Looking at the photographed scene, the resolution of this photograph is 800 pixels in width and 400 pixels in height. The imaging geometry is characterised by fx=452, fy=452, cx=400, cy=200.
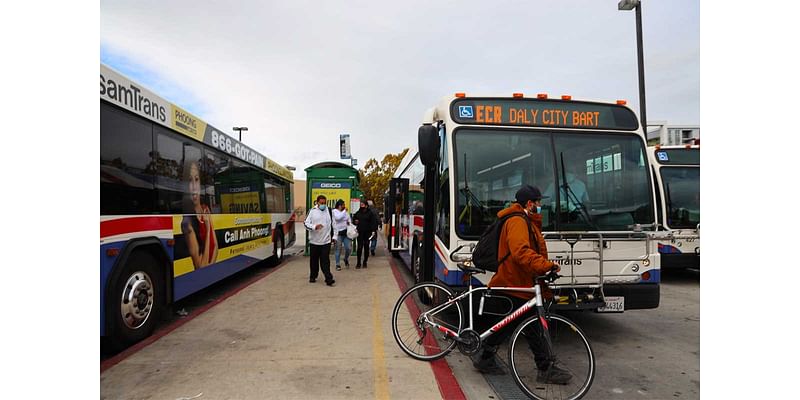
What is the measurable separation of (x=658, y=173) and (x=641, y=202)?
17.2ft

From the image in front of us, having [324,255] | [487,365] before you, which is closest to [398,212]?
[324,255]

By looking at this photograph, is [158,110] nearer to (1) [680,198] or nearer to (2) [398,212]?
(2) [398,212]

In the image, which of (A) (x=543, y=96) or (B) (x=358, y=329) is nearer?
(A) (x=543, y=96)

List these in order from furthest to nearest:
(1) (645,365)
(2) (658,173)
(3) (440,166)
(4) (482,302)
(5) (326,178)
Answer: (5) (326,178) < (2) (658,173) < (3) (440,166) < (1) (645,365) < (4) (482,302)

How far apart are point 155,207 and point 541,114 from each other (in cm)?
485

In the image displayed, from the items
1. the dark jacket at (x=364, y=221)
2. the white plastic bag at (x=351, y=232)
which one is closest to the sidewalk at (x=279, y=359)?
the white plastic bag at (x=351, y=232)

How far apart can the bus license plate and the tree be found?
33.7 meters

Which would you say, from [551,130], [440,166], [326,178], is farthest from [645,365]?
[326,178]

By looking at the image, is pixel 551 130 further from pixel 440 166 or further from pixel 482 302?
pixel 482 302

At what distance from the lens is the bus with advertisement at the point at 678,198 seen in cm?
960

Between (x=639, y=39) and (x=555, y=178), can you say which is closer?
(x=555, y=178)

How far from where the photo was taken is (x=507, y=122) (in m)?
5.34

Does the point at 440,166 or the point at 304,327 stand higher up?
the point at 440,166

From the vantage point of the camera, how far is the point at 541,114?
540cm
